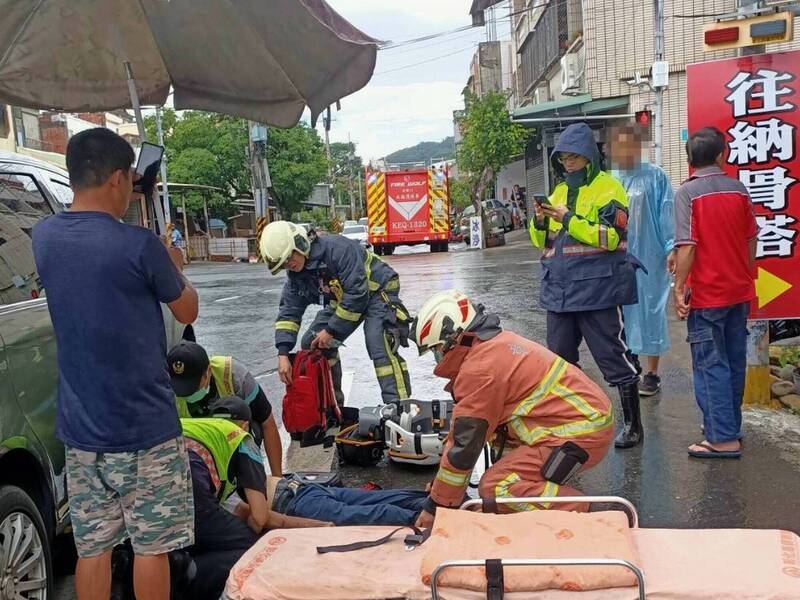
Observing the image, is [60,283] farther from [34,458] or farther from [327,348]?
[327,348]

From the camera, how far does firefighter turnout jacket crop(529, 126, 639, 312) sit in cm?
445

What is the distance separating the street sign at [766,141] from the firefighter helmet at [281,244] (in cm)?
274

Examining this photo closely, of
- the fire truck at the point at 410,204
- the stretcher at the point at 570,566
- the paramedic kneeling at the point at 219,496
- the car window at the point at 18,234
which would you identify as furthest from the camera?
the fire truck at the point at 410,204

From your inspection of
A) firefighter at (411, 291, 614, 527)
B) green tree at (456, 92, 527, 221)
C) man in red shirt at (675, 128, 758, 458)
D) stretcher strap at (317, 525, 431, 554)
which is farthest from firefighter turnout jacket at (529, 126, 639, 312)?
green tree at (456, 92, 527, 221)

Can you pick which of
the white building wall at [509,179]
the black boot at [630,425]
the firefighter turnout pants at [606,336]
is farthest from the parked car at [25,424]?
the white building wall at [509,179]

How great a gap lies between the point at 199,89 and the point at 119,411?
2.24 m

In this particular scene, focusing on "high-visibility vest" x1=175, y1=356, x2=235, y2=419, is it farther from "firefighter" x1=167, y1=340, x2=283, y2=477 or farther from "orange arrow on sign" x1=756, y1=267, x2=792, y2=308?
"orange arrow on sign" x1=756, y1=267, x2=792, y2=308

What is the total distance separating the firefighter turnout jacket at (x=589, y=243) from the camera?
4445 millimetres

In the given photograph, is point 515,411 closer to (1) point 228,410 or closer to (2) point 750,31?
(1) point 228,410

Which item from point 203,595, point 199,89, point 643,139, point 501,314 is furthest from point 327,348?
point 501,314

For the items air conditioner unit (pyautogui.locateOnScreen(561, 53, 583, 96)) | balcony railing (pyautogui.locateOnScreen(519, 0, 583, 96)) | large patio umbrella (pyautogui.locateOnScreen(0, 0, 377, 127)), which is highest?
balcony railing (pyautogui.locateOnScreen(519, 0, 583, 96))

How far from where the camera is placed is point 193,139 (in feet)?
104

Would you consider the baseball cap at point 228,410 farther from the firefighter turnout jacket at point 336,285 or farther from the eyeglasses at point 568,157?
the eyeglasses at point 568,157

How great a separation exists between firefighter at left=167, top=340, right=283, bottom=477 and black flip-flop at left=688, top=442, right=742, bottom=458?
2.45 meters
